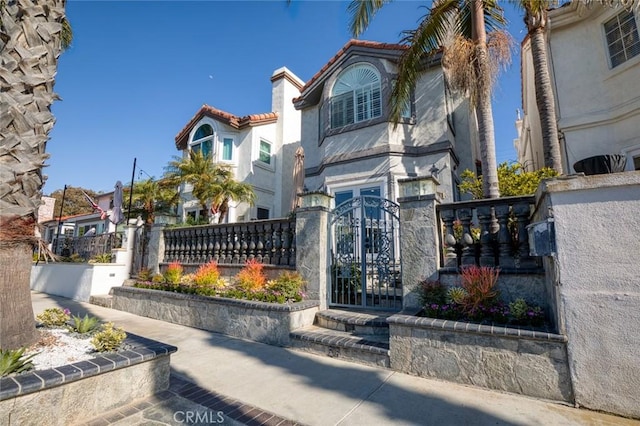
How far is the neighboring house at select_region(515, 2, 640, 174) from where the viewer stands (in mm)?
8297

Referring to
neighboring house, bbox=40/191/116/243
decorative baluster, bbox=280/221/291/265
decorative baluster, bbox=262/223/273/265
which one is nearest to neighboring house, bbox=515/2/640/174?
decorative baluster, bbox=280/221/291/265

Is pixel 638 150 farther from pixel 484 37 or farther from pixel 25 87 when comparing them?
pixel 25 87

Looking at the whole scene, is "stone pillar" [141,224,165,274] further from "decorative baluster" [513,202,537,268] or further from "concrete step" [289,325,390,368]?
"decorative baluster" [513,202,537,268]

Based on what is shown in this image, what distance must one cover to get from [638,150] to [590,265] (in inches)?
307

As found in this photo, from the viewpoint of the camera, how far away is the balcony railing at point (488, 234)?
459 cm

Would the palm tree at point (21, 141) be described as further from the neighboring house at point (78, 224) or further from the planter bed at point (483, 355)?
the neighboring house at point (78, 224)

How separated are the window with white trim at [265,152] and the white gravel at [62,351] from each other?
13.6 metres

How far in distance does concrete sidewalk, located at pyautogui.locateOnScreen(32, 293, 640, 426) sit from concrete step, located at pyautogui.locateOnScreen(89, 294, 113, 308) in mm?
6019

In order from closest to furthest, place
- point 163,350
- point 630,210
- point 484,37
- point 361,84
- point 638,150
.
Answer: point 630,210 < point 163,350 < point 484,37 < point 638,150 < point 361,84

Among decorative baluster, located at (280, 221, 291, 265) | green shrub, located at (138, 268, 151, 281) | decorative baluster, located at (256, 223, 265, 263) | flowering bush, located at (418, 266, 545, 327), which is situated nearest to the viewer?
flowering bush, located at (418, 266, 545, 327)

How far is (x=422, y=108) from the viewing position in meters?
11.2

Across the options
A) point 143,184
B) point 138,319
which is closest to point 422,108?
point 138,319


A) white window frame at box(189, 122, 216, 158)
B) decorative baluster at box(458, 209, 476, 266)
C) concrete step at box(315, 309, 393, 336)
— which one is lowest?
concrete step at box(315, 309, 393, 336)

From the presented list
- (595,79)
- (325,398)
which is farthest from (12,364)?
(595,79)
